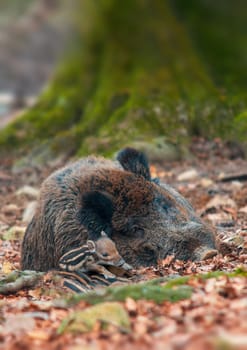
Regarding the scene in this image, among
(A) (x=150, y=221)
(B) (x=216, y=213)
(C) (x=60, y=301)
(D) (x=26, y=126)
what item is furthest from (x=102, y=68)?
(C) (x=60, y=301)

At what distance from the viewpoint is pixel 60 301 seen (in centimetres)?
670

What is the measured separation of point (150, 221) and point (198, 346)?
5.17 m

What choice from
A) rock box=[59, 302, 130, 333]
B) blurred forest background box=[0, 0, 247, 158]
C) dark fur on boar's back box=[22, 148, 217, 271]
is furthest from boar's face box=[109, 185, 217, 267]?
blurred forest background box=[0, 0, 247, 158]

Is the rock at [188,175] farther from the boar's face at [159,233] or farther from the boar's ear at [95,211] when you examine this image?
the boar's ear at [95,211]

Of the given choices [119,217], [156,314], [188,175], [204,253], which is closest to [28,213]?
[188,175]

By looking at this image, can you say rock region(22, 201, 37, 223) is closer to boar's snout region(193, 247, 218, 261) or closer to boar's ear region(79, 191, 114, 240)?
boar's ear region(79, 191, 114, 240)

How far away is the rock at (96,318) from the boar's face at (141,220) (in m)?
3.22

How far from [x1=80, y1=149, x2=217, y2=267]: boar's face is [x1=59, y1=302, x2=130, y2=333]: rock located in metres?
3.22

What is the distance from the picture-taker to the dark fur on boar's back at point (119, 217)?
916 cm

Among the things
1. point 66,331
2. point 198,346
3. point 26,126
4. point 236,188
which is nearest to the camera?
point 198,346

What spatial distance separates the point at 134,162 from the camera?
9.86 m

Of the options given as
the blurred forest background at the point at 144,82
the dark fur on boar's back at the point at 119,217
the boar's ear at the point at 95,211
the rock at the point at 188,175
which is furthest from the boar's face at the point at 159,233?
the blurred forest background at the point at 144,82

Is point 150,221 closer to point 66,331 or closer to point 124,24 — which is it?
point 66,331

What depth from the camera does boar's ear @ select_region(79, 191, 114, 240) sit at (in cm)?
921
